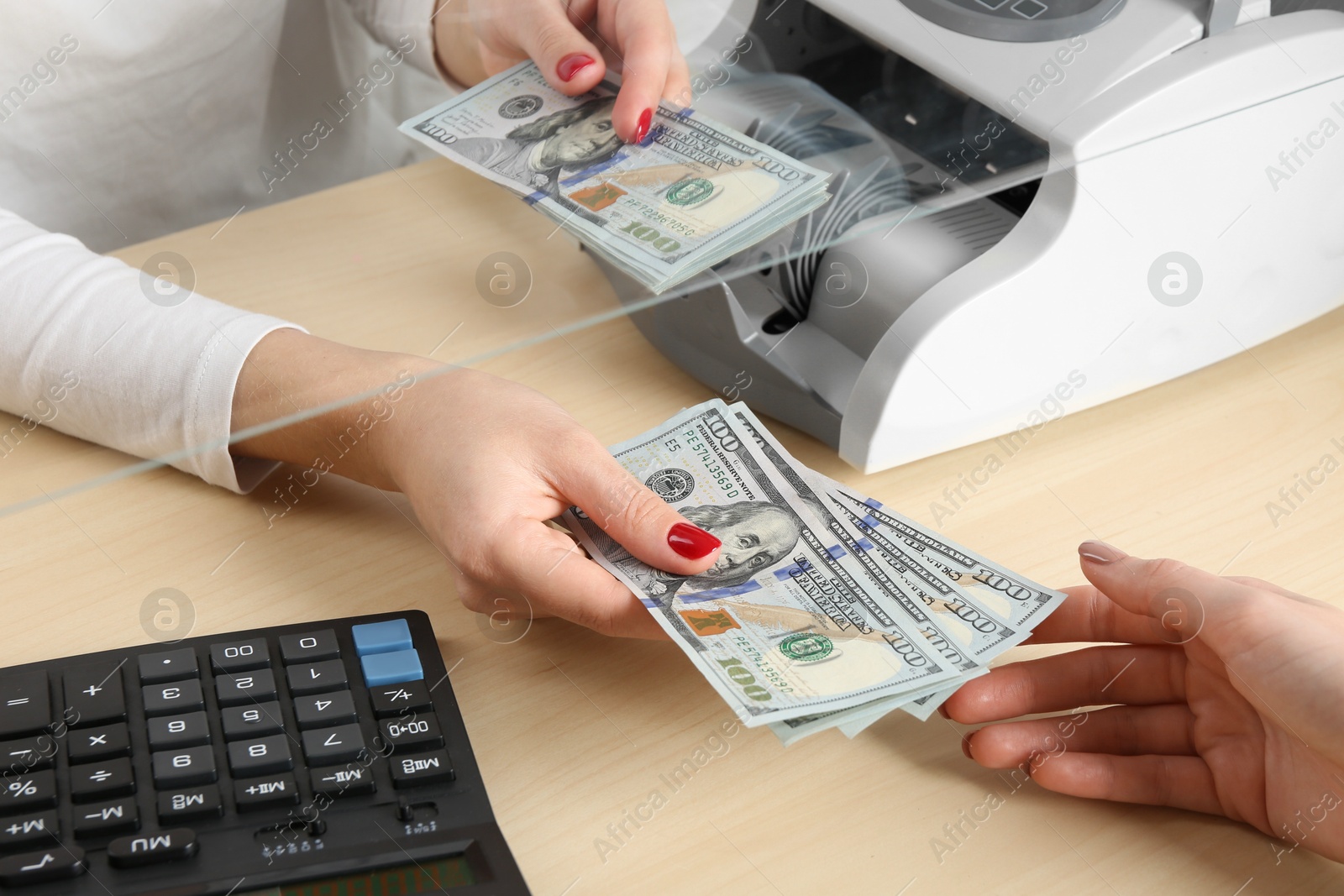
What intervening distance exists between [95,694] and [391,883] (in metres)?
0.20

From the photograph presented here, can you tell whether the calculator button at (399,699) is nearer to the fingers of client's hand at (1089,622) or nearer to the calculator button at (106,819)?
the calculator button at (106,819)

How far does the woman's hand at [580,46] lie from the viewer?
0.85 meters

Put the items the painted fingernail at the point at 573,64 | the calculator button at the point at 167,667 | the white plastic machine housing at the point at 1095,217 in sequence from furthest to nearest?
the painted fingernail at the point at 573,64, the white plastic machine housing at the point at 1095,217, the calculator button at the point at 167,667

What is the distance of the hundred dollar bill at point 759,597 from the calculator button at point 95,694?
28cm

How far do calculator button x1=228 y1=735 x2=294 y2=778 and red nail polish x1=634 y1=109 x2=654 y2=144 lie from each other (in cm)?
51

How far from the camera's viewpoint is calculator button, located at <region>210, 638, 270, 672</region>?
60 centimetres

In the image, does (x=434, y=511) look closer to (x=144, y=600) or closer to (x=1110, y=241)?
(x=144, y=600)

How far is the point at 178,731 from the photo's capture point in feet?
1.84

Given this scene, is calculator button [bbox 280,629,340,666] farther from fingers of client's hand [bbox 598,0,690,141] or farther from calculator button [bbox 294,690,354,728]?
fingers of client's hand [bbox 598,0,690,141]

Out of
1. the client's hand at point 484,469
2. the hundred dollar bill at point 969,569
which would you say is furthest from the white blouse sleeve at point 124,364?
the hundred dollar bill at point 969,569

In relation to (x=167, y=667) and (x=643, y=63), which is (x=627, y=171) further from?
(x=167, y=667)

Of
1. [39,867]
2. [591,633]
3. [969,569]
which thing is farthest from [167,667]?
[969,569]

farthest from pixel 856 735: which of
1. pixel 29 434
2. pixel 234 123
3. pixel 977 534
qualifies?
pixel 234 123

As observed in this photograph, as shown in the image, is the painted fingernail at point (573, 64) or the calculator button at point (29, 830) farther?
the painted fingernail at point (573, 64)
